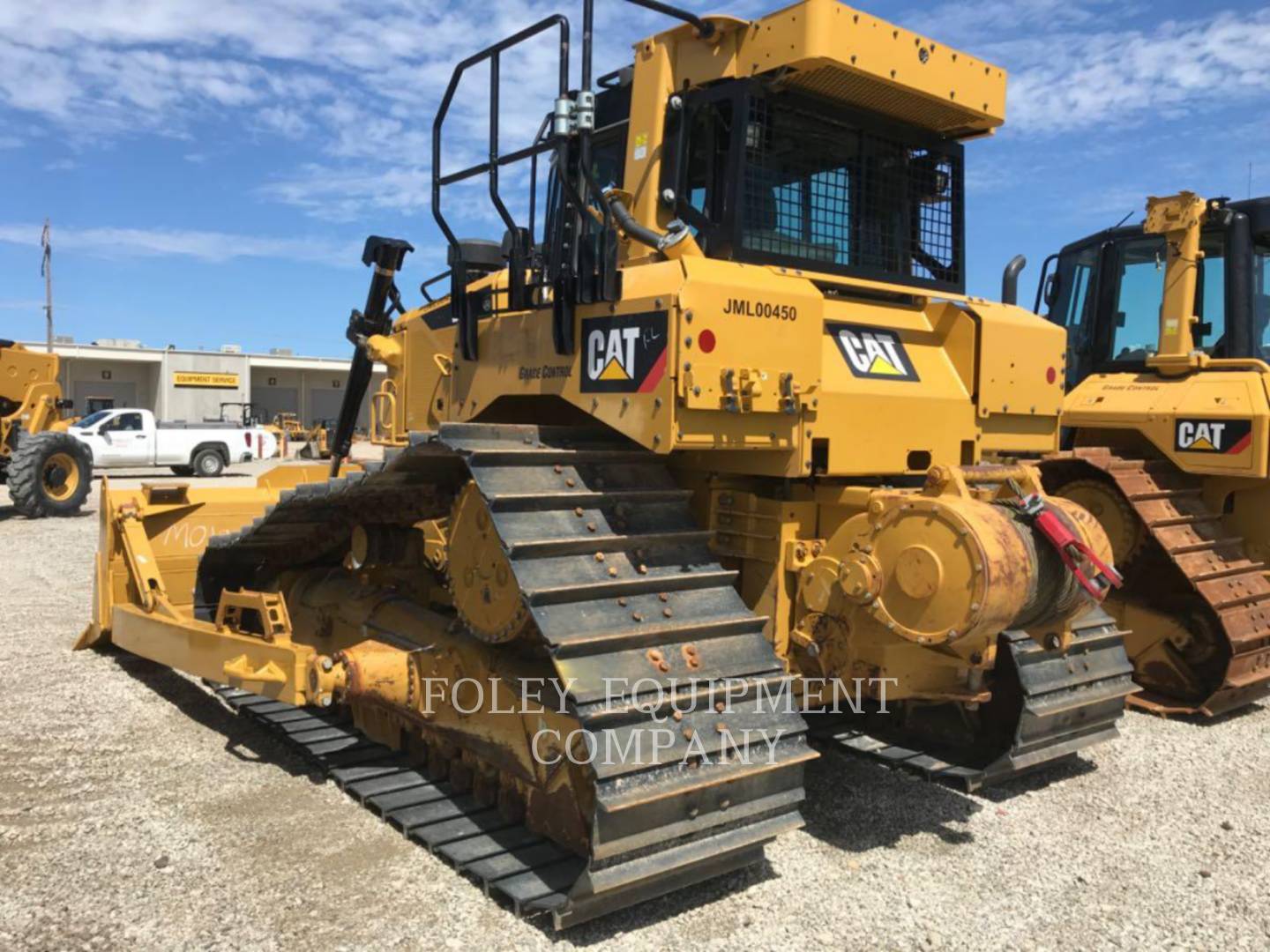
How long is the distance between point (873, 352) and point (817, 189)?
0.83m

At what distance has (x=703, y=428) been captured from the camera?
378 cm

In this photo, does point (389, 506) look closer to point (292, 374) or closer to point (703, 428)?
point (703, 428)

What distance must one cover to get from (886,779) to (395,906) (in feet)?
8.11

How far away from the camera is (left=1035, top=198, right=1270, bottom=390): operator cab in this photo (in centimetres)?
748

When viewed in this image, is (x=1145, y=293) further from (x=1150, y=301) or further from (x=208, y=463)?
(x=208, y=463)

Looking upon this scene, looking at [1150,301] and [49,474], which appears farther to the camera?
[49,474]

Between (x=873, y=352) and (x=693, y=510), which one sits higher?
(x=873, y=352)

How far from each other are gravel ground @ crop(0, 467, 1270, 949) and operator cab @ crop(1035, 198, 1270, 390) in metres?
3.21

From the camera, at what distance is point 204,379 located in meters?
50.7

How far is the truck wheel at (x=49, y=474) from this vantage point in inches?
603

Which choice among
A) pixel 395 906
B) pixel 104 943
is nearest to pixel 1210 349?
pixel 395 906

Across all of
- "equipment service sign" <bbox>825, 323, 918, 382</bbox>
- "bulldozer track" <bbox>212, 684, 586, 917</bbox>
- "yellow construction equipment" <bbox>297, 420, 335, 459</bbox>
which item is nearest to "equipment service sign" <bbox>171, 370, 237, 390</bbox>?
"yellow construction equipment" <bbox>297, 420, 335, 459</bbox>

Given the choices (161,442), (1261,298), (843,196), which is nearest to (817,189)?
(843,196)

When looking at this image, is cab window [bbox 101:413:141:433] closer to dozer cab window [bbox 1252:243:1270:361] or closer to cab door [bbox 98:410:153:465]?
cab door [bbox 98:410:153:465]
